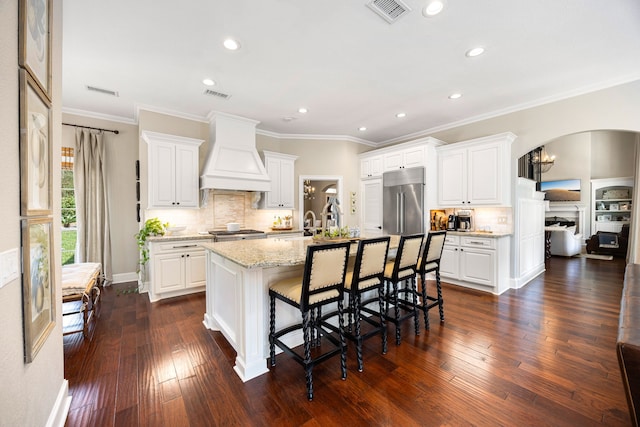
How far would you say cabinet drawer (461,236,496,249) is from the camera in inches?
164

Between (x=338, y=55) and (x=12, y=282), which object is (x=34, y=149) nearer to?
(x=12, y=282)

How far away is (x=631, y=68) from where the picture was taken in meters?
3.21

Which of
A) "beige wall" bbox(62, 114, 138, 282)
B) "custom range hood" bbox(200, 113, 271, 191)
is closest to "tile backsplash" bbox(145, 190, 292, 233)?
"custom range hood" bbox(200, 113, 271, 191)

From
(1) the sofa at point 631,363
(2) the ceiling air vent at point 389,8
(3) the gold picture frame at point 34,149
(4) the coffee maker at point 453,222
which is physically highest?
(2) the ceiling air vent at point 389,8

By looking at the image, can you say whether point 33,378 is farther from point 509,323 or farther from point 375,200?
point 375,200

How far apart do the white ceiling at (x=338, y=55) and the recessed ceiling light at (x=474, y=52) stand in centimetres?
7

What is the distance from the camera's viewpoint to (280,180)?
553 cm

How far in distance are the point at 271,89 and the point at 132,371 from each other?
356 cm

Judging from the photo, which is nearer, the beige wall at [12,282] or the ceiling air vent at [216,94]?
the beige wall at [12,282]

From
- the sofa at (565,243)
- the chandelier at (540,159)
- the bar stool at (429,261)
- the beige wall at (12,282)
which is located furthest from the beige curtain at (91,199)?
the sofa at (565,243)

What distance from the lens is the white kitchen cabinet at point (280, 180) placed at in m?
5.38

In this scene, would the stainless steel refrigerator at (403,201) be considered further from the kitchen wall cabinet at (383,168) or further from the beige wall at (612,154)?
the beige wall at (612,154)

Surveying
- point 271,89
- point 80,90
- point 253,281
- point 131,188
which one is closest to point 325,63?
point 271,89

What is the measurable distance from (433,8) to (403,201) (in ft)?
11.1
